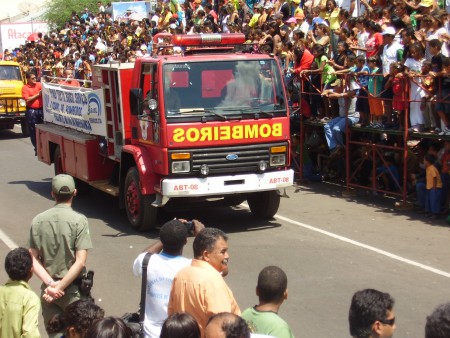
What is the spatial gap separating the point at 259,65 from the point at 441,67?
2855 millimetres

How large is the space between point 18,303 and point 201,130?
6.51 metres

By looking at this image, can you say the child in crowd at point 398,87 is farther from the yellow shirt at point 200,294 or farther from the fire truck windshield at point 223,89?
the yellow shirt at point 200,294

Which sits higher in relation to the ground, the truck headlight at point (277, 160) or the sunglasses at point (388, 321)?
the sunglasses at point (388, 321)

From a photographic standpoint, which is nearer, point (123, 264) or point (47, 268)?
point (47, 268)

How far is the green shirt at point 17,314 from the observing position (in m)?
5.65

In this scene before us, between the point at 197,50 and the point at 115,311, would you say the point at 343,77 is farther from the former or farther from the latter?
the point at 115,311

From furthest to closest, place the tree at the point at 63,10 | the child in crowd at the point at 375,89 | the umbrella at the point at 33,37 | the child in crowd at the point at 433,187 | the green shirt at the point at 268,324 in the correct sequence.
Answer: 1. the tree at the point at 63,10
2. the umbrella at the point at 33,37
3. the child in crowd at the point at 375,89
4. the child in crowd at the point at 433,187
5. the green shirt at the point at 268,324

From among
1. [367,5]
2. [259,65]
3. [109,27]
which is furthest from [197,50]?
[109,27]

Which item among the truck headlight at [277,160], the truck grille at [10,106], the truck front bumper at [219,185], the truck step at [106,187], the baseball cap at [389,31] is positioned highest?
the baseball cap at [389,31]

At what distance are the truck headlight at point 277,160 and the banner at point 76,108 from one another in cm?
310

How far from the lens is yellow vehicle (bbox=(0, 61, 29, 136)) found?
2533 cm

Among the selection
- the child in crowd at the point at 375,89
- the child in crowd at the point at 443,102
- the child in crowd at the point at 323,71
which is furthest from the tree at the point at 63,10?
the child in crowd at the point at 443,102

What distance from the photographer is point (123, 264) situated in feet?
35.9

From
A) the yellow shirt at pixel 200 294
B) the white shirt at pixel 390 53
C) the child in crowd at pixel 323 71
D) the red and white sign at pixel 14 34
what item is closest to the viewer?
the yellow shirt at pixel 200 294
